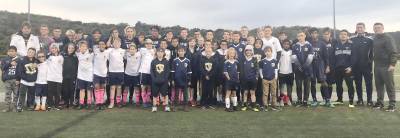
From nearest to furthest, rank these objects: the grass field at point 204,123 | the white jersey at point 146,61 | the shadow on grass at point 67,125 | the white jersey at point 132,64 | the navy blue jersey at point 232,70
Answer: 1. the shadow on grass at point 67,125
2. the grass field at point 204,123
3. the navy blue jersey at point 232,70
4. the white jersey at point 146,61
5. the white jersey at point 132,64

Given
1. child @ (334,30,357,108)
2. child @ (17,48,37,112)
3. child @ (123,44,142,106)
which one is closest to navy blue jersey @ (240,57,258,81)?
child @ (334,30,357,108)

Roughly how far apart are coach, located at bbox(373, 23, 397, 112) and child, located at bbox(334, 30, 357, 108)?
1.78 ft

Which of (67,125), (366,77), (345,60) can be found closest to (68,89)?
(67,125)

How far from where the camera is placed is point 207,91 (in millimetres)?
9742

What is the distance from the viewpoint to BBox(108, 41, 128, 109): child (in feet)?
31.4

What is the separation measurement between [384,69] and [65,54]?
7.36 m

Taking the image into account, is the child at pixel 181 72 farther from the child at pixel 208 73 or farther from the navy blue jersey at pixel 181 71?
the child at pixel 208 73

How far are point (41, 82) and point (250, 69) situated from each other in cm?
479

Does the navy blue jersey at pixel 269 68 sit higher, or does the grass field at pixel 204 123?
the navy blue jersey at pixel 269 68

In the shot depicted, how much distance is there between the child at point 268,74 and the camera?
30.5 ft

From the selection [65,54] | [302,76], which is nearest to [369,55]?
[302,76]

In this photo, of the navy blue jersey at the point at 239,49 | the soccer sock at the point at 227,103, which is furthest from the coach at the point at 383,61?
the soccer sock at the point at 227,103

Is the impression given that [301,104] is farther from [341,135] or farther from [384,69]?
[341,135]

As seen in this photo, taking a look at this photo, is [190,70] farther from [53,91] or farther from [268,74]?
[53,91]
